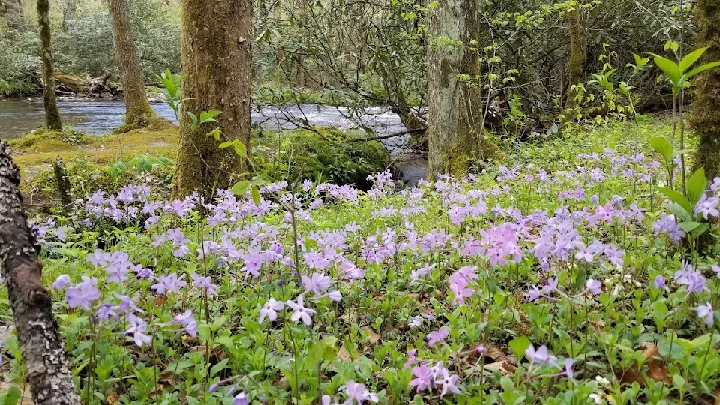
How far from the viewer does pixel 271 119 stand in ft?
40.1

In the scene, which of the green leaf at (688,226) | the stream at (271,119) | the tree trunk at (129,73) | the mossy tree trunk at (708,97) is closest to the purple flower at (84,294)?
the green leaf at (688,226)

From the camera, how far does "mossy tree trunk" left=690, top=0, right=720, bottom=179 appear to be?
2.73m

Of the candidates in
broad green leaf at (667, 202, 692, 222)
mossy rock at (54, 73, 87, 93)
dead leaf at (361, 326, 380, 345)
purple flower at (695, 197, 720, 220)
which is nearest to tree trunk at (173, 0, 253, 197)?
dead leaf at (361, 326, 380, 345)

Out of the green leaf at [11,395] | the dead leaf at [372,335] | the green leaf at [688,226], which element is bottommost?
the dead leaf at [372,335]

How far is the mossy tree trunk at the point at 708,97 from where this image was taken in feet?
8.97

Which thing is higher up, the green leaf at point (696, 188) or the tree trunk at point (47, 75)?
the tree trunk at point (47, 75)

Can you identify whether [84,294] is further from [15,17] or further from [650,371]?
[15,17]

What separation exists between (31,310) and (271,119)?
36.2 ft

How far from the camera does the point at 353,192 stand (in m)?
4.86

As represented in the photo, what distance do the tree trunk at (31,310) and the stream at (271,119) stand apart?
776cm

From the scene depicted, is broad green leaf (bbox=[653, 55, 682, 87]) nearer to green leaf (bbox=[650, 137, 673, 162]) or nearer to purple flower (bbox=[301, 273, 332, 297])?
green leaf (bbox=[650, 137, 673, 162])

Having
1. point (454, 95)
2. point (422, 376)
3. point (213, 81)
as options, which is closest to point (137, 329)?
point (422, 376)

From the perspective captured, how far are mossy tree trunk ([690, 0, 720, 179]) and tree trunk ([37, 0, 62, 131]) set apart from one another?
439 inches

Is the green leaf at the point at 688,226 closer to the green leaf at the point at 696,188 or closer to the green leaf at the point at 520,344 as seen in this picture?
the green leaf at the point at 696,188
